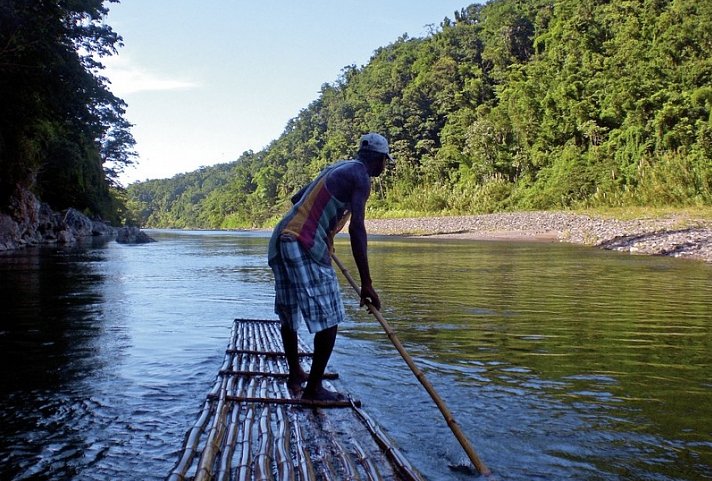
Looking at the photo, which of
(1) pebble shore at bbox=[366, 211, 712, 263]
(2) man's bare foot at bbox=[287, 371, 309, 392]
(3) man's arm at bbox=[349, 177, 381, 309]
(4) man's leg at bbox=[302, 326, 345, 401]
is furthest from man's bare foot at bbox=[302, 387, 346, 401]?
(1) pebble shore at bbox=[366, 211, 712, 263]

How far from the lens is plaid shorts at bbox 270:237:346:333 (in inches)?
151

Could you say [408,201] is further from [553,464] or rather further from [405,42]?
[553,464]

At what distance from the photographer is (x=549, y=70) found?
220 ft

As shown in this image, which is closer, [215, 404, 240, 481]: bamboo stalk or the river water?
[215, 404, 240, 481]: bamboo stalk

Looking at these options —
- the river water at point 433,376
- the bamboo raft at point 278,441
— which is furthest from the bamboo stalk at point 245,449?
the river water at point 433,376

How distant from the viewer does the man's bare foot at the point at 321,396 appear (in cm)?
411

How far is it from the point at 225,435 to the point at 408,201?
71137 mm

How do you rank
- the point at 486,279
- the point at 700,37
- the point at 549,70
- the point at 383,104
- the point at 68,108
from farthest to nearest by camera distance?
the point at 383,104
the point at 549,70
the point at 700,37
the point at 68,108
the point at 486,279

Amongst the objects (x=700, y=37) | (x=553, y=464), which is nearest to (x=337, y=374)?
(x=553, y=464)

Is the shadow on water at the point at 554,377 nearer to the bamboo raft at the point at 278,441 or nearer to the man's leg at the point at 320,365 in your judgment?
the bamboo raft at the point at 278,441

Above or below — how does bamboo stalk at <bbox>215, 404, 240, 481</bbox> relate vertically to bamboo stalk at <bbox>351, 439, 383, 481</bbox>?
above

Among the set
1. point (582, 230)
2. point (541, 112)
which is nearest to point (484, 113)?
point (541, 112)

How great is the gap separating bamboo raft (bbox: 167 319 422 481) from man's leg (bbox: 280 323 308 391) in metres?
0.10

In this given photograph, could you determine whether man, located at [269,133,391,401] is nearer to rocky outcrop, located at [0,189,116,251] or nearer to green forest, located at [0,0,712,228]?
green forest, located at [0,0,712,228]
